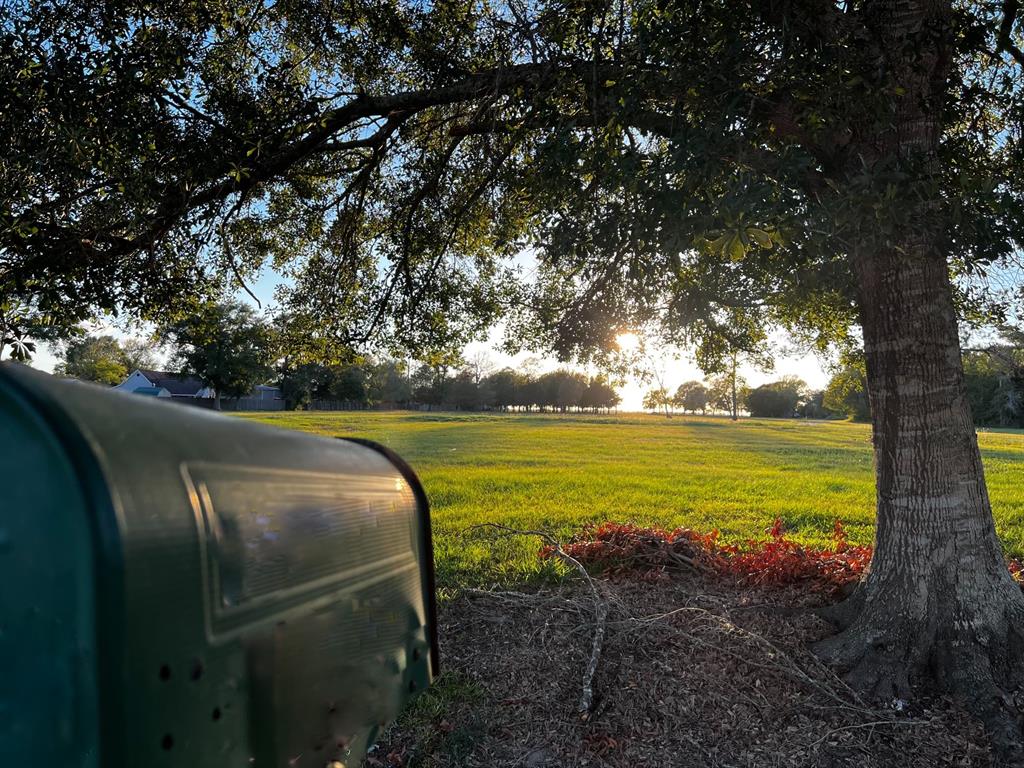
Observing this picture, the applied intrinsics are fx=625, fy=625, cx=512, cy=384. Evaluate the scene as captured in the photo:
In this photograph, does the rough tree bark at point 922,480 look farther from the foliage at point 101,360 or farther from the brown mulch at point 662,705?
the foliage at point 101,360

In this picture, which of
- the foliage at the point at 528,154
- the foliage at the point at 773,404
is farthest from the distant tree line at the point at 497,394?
the foliage at the point at 528,154

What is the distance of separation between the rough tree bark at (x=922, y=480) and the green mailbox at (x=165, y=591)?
370 cm

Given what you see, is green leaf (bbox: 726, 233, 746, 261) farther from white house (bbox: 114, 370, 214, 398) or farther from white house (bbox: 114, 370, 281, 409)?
white house (bbox: 114, 370, 214, 398)

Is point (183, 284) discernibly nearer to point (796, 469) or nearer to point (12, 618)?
point (12, 618)

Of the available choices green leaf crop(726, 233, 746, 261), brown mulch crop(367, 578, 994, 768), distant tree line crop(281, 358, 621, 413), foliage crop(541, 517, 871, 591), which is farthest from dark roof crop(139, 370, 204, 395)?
green leaf crop(726, 233, 746, 261)

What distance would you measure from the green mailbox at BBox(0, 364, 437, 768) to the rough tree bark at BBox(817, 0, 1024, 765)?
370 cm

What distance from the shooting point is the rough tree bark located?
379 cm

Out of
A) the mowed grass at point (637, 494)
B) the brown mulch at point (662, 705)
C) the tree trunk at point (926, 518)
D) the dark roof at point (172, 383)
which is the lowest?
the mowed grass at point (637, 494)

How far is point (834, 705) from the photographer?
354 cm

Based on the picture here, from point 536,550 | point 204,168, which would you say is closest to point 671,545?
point 536,550

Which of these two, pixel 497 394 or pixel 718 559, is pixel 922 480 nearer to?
pixel 718 559

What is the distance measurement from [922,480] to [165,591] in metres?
4.41

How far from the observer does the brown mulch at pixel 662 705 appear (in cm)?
320

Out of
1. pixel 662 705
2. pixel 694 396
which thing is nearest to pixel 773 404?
pixel 694 396
